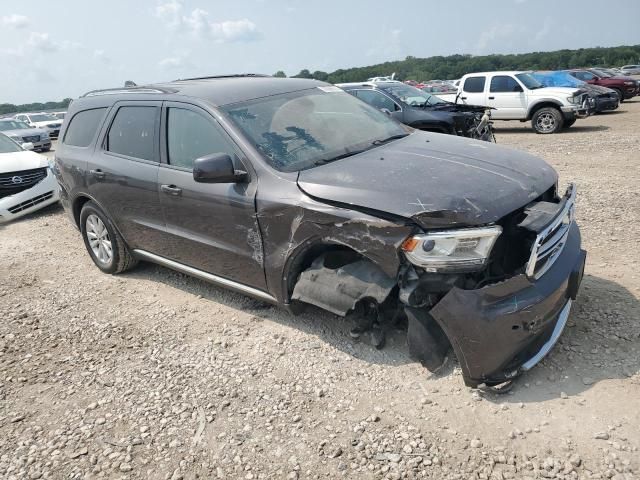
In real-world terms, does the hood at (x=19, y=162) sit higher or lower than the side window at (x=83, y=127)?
lower

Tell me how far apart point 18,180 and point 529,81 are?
13.3 meters

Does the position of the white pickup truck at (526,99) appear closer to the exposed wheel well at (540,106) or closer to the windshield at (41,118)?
the exposed wheel well at (540,106)

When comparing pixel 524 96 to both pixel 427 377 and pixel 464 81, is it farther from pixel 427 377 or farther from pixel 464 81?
pixel 427 377

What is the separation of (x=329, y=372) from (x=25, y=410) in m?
1.96

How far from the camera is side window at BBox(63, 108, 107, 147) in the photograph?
198 inches

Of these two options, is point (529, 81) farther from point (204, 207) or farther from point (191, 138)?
point (204, 207)

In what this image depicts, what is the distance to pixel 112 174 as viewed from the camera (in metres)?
4.62

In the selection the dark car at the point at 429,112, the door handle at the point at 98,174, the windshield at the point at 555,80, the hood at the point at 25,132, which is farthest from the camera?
the hood at the point at 25,132

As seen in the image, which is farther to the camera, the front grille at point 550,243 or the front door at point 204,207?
the front door at point 204,207

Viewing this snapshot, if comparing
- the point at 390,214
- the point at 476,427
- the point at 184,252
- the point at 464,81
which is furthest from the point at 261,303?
the point at 464,81

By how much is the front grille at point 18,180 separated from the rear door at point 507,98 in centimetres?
1194

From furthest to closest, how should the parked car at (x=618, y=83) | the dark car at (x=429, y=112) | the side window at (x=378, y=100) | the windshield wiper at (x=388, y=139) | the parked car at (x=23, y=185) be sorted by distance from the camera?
1. the parked car at (x=618, y=83)
2. the side window at (x=378, y=100)
3. the dark car at (x=429, y=112)
4. the parked car at (x=23, y=185)
5. the windshield wiper at (x=388, y=139)

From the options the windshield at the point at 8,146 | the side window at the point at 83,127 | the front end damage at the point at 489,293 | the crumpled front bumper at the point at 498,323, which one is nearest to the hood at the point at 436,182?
the front end damage at the point at 489,293

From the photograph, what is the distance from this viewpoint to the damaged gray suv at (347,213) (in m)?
2.79
